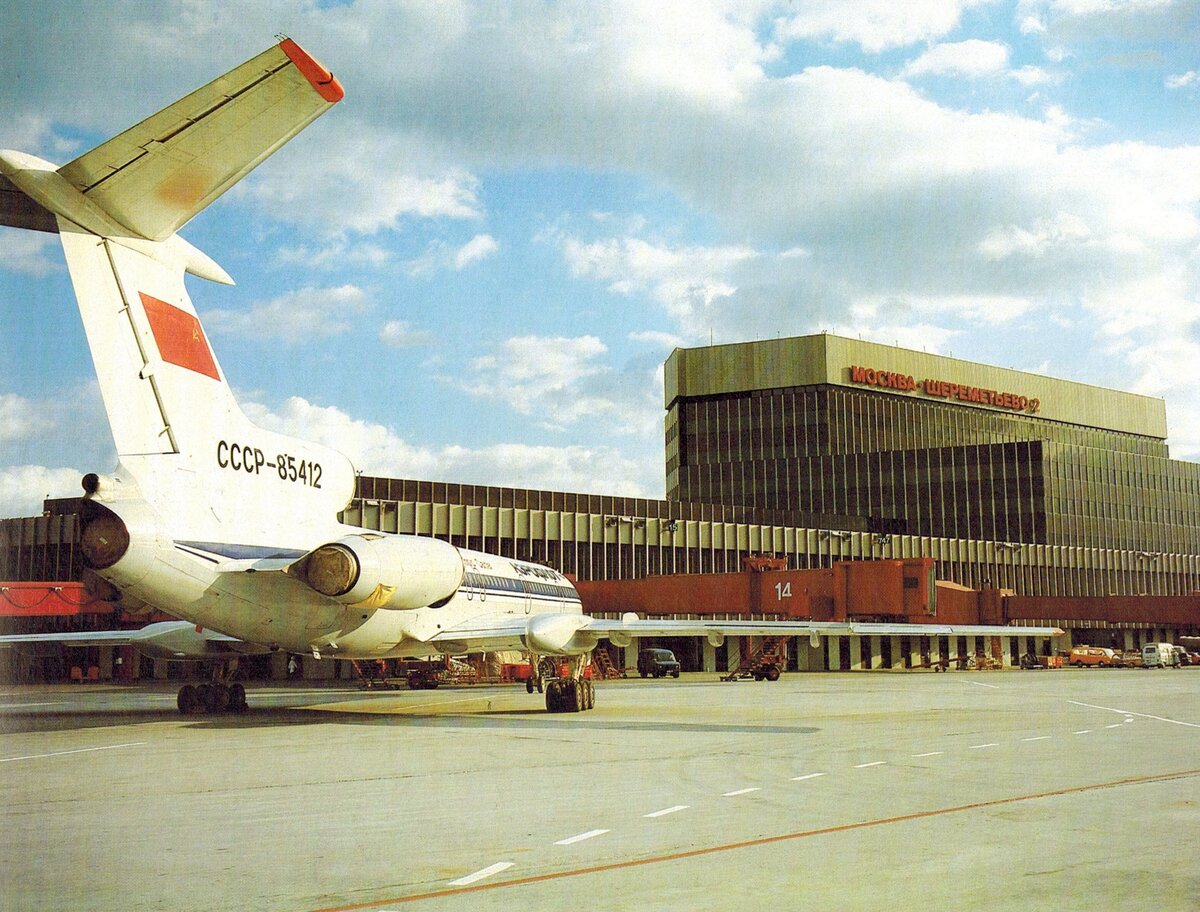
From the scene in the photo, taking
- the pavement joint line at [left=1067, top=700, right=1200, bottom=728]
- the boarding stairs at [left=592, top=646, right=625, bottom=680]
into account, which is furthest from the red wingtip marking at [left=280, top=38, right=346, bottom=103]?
the boarding stairs at [left=592, top=646, right=625, bottom=680]

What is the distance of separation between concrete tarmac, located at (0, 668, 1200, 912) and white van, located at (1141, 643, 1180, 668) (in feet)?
171

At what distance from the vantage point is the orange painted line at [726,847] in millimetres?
7652

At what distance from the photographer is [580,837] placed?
32.7 feet

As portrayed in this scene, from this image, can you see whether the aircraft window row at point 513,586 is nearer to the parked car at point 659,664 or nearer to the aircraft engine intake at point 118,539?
the aircraft engine intake at point 118,539

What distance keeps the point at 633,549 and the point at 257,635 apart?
5066cm

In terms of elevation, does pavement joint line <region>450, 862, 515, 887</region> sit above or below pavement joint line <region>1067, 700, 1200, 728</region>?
above

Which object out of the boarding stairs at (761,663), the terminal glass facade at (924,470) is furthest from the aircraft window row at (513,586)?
the terminal glass facade at (924,470)

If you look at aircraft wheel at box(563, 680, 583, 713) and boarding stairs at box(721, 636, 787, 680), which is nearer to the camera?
aircraft wheel at box(563, 680, 583, 713)

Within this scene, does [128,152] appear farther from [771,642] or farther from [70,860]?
[771,642]

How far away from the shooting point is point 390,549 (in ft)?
69.2

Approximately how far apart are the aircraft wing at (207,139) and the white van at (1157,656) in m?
69.0

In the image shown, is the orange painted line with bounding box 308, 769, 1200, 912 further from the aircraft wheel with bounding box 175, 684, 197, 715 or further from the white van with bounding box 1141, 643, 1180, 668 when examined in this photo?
the white van with bounding box 1141, 643, 1180, 668

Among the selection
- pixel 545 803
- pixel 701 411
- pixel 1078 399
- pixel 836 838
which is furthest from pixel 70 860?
pixel 1078 399

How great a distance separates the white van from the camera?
2707 inches
